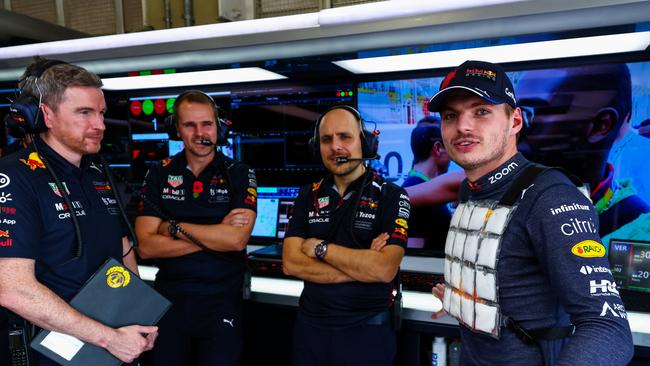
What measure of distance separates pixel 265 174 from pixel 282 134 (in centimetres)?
→ 30

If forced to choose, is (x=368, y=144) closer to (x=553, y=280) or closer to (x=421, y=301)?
(x=421, y=301)

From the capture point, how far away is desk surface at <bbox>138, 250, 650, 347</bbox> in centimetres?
182

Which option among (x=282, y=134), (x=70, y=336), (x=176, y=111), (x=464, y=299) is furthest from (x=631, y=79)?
(x=70, y=336)

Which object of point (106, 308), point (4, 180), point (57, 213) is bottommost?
point (106, 308)

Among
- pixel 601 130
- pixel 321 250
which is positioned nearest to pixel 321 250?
pixel 321 250

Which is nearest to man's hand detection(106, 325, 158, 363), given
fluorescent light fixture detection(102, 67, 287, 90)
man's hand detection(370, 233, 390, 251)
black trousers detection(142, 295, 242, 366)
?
black trousers detection(142, 295, 242, 366)

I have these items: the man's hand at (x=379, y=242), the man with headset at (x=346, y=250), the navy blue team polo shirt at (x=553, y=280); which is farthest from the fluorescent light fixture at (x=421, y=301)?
the navy blue team polo shirt at (x=553, y=280)

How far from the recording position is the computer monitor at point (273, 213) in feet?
10.1

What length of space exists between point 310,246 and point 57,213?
38.2 inches

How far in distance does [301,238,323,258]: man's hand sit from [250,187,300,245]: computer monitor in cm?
104

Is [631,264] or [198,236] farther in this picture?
[198,236]

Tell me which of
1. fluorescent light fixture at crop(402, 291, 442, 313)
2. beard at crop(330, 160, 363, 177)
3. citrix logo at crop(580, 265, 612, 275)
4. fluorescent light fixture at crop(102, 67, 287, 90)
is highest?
fluorescent light fixture at crop(102, 67, 287, 90)

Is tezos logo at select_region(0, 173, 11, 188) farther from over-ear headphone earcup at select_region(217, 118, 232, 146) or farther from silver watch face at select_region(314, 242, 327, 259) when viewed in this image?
silver watch face at select_region(314, 242, 327, 259)

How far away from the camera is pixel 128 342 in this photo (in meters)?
1.61
